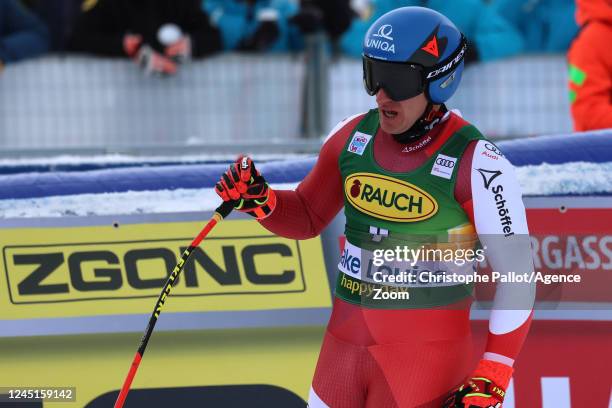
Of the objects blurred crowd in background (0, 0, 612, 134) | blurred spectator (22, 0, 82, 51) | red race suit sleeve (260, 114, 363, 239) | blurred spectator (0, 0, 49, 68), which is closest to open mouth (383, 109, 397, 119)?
red race suit sleeve (260, 114, 363, 239)

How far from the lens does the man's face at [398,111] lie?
3.78 metres

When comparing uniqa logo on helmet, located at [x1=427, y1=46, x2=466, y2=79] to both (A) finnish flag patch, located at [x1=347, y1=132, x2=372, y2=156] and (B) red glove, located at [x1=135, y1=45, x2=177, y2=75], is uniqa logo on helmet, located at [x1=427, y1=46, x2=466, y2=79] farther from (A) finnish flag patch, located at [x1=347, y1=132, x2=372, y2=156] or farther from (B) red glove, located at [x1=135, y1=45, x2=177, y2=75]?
(B) red glove, located at [x1=135, y1=45, x2=177, y2=75]

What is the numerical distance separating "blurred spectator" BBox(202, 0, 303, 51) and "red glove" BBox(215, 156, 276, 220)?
463 cm

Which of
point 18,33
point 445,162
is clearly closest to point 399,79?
point 445,162

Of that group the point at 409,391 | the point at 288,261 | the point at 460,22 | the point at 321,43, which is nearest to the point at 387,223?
the point at 409,391

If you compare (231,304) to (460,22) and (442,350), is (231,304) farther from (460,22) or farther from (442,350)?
(460,22)

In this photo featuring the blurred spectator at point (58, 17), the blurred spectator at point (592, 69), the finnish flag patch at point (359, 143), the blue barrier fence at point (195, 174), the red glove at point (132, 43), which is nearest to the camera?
the finnish flag patch at point (359, 143)

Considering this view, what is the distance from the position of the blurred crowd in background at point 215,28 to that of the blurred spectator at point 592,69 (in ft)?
5.57

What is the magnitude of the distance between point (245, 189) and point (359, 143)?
42cm

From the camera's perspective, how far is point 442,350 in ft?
12.5

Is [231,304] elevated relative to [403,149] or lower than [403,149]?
lower

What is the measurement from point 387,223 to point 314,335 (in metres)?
1.04

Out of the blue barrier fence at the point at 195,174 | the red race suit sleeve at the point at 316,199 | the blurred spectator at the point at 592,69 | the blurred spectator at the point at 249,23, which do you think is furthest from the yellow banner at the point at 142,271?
the blurred spectator at the point at 249,23

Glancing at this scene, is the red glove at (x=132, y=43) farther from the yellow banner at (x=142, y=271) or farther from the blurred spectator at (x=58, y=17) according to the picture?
the yellow banner at (x=142, y=271)
